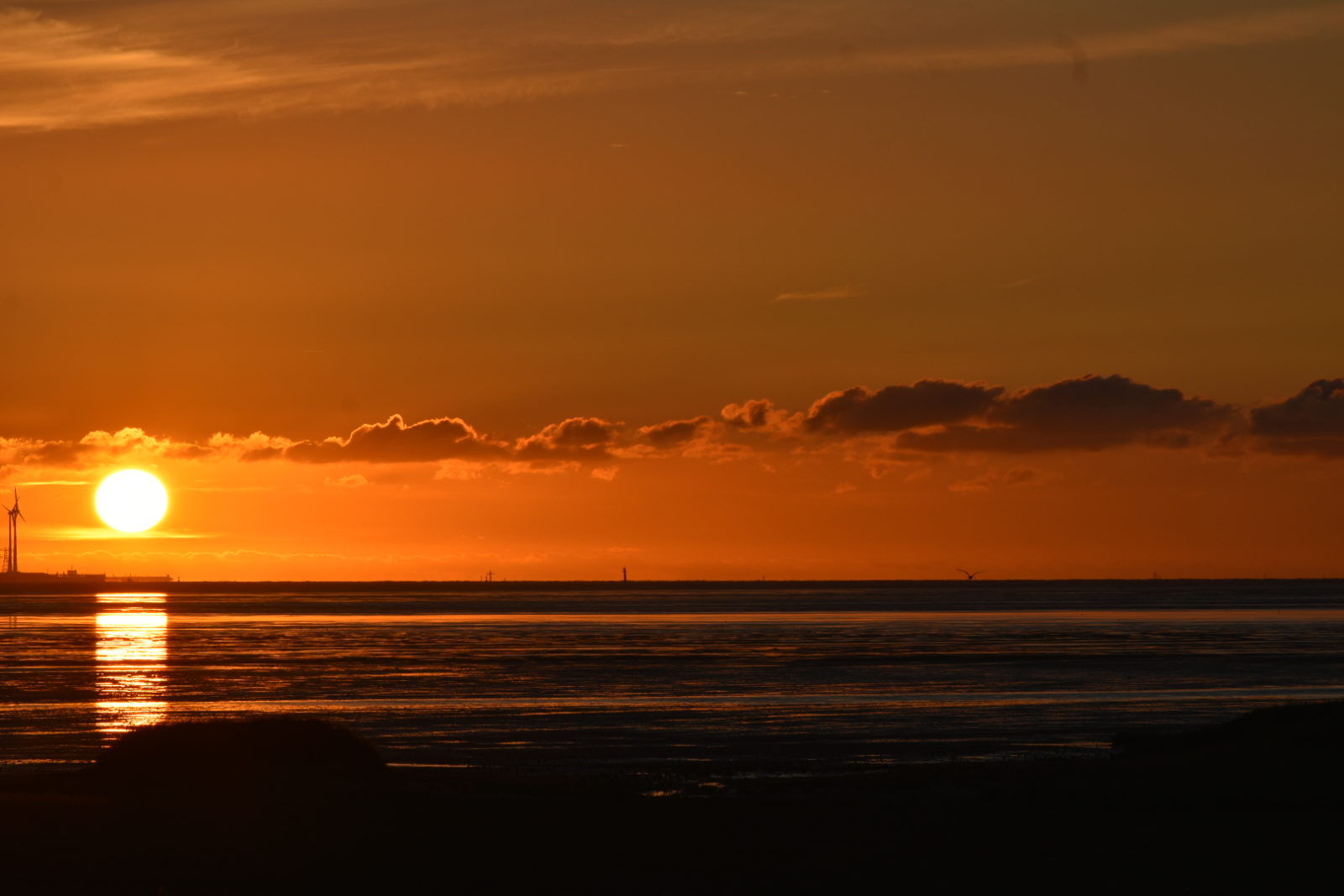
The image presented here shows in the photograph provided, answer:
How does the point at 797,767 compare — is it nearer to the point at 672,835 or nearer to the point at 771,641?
the point at 672,835

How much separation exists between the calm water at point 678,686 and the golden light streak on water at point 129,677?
187 millimetres

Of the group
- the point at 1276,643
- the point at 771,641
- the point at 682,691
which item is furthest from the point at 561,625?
the point at 682,691

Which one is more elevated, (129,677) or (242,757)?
(129,677)

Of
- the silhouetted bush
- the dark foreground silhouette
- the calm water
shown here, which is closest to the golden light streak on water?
the calm water

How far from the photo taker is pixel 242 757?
29688mm

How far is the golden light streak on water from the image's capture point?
1933 inches

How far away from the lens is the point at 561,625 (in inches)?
5428

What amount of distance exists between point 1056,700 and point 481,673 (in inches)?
1097

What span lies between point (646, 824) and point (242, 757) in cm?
870

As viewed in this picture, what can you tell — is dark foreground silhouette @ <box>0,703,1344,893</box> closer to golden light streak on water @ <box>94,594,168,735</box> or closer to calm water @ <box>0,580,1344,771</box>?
calm water @ <box>0,580,1344,771</box>

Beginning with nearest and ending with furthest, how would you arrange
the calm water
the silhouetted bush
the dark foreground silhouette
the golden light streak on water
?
the dark foreground silhouette, the silhouetted bush, the calm water, the golden light streak on water

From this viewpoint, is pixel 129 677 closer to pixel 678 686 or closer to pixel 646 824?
pixel 678 686

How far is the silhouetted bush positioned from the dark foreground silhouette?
0.17ft

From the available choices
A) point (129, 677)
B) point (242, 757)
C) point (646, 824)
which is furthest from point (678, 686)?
point (646, 824)
